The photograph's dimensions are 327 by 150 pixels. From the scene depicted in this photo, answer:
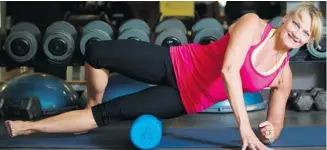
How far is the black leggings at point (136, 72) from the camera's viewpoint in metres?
1.96

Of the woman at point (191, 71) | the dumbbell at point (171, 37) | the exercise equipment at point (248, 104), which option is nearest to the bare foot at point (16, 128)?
the woman at point (191, 71)

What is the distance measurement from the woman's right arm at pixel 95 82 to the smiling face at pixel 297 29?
777 millimetres

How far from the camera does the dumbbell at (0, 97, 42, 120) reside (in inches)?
106

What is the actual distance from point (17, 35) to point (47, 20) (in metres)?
1.19

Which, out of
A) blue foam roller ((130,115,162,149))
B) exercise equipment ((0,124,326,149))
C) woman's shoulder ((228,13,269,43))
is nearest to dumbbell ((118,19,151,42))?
exercise equipment ((0,124,326,149))

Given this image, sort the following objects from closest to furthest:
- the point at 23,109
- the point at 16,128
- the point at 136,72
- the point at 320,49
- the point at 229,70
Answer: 1. the point at 229,70
2. the point at 16,128
3. the point at 136,72
4. the point at 23,109
5. the point at 320,49

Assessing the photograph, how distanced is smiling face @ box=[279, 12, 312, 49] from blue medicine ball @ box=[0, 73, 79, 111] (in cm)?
156

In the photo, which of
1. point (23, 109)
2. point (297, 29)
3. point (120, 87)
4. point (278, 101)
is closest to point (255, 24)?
point (297, 29)

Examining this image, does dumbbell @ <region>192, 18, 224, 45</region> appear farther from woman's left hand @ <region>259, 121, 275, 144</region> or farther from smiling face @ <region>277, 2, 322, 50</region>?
smiling face @ <region>277, 2, 322, 50</region>

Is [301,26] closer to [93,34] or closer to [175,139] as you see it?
[175,139]

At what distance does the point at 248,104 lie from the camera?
10.1ft

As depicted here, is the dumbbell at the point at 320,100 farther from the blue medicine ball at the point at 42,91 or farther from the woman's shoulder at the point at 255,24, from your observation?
the blue medicine ball at the point at 42,91

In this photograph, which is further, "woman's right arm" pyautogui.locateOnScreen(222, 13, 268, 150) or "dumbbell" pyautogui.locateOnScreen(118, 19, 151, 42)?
"dumbbell" pyautogui.locateOnScreen(118, 19, 151, 42)

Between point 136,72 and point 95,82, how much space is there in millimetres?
203
